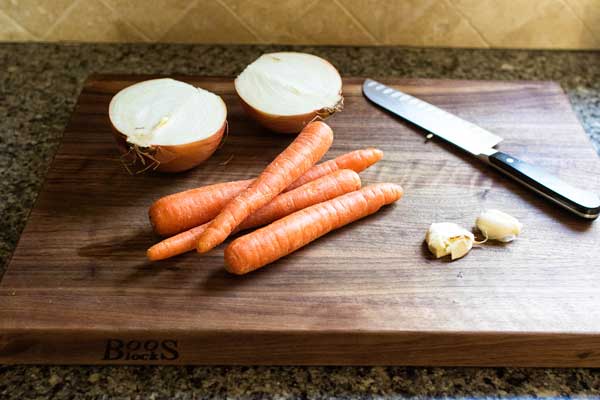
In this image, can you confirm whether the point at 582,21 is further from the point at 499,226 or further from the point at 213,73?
the point at 213,73

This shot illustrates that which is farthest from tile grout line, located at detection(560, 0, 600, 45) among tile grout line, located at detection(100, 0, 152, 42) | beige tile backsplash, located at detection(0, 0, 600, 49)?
tile grout line, located at detection(100, 0, 152, 42)

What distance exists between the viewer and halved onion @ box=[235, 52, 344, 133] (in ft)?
4.28

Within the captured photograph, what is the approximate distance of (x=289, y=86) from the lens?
4.37ft

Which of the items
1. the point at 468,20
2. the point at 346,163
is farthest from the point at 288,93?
the point at 468,20

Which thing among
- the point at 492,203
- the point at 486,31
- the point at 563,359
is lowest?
the point at 563,359

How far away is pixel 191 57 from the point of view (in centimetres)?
173

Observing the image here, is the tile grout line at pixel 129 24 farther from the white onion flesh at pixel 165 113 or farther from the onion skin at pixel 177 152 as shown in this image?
the onion skin at pixel 177 152

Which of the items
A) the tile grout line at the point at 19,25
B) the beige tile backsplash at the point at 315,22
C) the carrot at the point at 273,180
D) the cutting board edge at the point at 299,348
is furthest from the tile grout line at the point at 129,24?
the cutting board edge at the point at 299,348

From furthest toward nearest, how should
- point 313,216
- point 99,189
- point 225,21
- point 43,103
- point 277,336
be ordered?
point 225,21 < point 43,103 < point 99,189 < point 313,216 < point 277,336

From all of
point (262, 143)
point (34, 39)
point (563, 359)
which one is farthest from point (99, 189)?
point (563, 359)

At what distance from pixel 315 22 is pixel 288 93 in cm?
47

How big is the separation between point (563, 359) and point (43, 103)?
133cm

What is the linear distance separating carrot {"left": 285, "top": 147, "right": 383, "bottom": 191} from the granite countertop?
0.39 metres

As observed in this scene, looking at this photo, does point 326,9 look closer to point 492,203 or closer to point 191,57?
point 191,57
